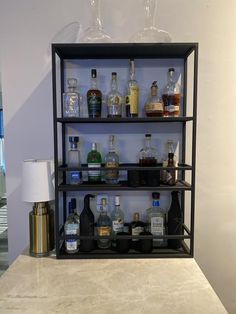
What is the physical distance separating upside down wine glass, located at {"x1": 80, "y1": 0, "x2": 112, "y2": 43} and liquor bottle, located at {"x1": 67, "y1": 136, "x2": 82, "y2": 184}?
21.8 inches

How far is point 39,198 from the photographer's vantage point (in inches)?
53.7

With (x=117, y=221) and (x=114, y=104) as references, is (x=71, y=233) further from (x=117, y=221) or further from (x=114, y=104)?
(x=114, y=104)

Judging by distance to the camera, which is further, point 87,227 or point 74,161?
point 74,161

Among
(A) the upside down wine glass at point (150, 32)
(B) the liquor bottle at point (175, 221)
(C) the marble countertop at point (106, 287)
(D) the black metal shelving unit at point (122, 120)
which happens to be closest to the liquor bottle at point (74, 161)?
(D) the black metal shelving unit at point (122, 120)

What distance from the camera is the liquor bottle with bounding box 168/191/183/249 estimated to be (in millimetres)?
1433

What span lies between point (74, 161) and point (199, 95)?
0.81 metres

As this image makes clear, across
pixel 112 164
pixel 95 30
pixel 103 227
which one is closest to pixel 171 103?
pixel 112 164

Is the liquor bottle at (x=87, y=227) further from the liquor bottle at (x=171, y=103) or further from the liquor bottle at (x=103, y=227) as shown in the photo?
the liquor bottle at (x=171, y=103)

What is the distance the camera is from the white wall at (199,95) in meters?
1.55

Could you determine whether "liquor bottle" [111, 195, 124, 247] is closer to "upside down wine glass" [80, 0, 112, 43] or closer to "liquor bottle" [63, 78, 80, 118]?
"liquor bottle" [63, 78, 80, 118]

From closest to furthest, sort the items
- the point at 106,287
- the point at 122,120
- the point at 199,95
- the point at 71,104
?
1. the point at 106,287
2. the point at 122,120
3. the point at 71,104
4. the point at 199,95

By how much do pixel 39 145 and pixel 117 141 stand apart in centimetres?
45

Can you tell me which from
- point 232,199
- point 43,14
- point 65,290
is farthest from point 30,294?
Result: point 43,14

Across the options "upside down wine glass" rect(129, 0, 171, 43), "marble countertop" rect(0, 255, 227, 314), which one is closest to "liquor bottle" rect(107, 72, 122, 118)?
"upside down wine glass" rect(129, 0, 171, 43)
